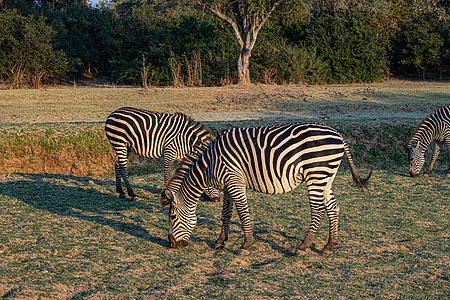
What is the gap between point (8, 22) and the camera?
81.6ft

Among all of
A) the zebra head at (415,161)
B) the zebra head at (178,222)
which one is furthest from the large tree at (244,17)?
the zebra head at (178,222)

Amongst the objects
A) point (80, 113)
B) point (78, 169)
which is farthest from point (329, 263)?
point (80, 113)

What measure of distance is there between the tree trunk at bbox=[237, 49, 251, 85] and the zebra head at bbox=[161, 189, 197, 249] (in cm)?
1897

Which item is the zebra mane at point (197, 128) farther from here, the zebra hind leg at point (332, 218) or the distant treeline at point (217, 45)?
the distant treeline at point (217, 45)

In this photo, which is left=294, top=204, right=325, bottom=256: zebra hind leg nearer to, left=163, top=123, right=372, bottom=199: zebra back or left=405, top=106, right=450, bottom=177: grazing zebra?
left=163, top=123, right=372, bottom=199: zebra back

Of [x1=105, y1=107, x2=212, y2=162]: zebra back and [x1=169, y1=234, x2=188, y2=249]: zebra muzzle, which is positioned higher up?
[x1=105, y1=107, x2=212, y2=162]: zebra back

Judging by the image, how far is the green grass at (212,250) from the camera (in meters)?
4.82

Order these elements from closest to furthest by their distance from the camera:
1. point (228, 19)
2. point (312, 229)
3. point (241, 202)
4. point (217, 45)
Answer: point (241, 202) < point (312, 229) < point (228, 19) < point (217, 45)

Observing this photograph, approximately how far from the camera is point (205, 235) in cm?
688

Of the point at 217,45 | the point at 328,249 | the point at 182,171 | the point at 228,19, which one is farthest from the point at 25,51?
the point at 328,249

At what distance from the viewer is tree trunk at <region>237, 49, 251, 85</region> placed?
966 inches

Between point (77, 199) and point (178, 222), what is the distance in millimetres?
3376

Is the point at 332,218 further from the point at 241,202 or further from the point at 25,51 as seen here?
the point at 25,51

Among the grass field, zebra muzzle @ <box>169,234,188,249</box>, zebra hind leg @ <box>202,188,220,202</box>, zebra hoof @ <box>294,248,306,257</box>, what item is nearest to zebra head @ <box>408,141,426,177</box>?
the grass field
